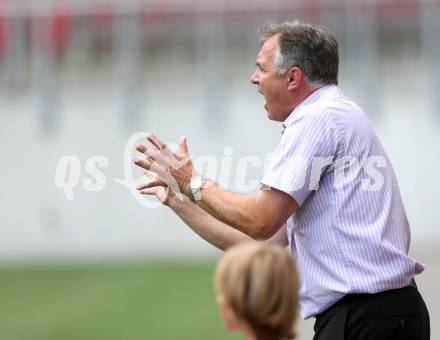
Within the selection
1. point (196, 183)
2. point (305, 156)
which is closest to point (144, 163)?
point (196, 183)

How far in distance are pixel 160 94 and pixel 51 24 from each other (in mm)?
2220

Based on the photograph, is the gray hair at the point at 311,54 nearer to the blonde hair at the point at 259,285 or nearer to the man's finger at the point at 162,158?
the man's finger at the point at 162,158

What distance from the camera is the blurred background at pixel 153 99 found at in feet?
59.9

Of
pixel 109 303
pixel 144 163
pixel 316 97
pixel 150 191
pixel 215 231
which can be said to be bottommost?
pixel 109 303

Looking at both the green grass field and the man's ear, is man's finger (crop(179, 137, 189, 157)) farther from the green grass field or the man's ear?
the green grass field

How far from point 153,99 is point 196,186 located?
14783 mm

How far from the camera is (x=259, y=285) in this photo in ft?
11.1

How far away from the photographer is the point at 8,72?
19438 mm

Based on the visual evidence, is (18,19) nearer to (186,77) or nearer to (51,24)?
(51,24)

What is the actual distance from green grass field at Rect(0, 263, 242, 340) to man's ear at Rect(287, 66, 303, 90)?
6206 mm

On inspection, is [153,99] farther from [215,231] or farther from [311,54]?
[311,54]

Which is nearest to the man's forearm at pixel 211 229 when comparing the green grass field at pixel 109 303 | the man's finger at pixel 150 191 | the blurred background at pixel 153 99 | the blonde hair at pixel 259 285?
the man's finger at pixel 150 191

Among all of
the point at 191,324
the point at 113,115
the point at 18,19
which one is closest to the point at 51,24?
the point at 18,19

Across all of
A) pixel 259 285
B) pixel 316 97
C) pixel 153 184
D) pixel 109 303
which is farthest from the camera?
pixel 109 303
